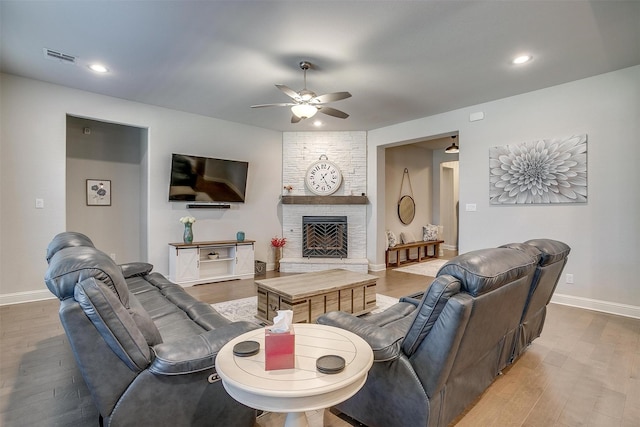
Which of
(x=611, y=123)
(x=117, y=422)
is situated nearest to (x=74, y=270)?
(x=117, y=422)

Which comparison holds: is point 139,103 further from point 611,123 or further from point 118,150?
point 611,123

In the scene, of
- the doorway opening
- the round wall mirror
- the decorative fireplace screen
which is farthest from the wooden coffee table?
the round wall mirror

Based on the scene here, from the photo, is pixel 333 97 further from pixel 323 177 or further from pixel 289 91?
pixel 323 177

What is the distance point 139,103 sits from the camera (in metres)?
4.79

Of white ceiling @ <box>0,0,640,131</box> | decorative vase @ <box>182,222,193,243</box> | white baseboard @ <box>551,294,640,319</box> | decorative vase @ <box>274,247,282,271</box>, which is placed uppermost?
white ceiling @ <box>0,0,640,131</box>

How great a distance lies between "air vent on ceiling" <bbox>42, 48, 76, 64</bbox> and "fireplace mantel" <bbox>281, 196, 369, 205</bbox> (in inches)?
147

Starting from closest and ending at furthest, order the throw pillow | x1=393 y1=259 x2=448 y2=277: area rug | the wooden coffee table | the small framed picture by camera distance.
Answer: the wooden coffee table
the small framed picture
x1=393 y1=259 x2=448 y2=277: area rug
the throw pillow

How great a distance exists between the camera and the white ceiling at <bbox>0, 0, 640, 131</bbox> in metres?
2.55

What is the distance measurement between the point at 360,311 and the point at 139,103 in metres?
4.46

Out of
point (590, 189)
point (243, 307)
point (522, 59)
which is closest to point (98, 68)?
point (243, 307)

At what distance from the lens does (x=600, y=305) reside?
378cm

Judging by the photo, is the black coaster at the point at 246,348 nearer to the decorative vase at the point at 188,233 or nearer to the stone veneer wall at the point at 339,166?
the decorative vase at the point at 188,233

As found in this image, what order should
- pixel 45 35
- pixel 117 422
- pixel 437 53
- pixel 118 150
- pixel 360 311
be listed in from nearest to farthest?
pixel 117 422
pixel 45 35
pixel 437 53
pixel 360 311
pixel 118 150

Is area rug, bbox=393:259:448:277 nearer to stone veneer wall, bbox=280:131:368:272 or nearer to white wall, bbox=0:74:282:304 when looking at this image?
stone veneer wall, bbox=280:131:368:272
